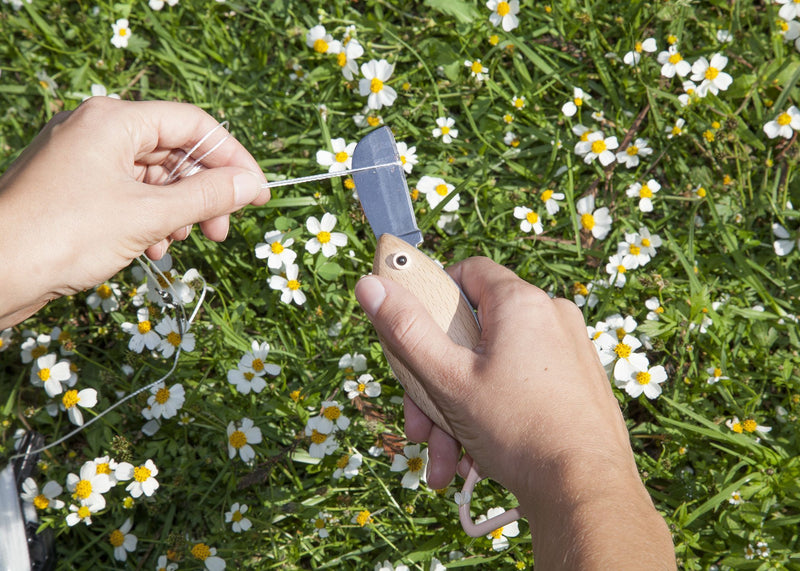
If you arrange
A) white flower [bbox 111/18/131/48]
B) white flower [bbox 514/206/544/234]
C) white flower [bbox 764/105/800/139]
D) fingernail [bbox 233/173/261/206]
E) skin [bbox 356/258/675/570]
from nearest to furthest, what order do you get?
skin [bbox 356/258/675/570] < fingernail [bbox 233/173/261/206] < white flower [bbox 514/206/544/234] < white flower [bbox 764/105/800/139] < white flower [bbox 111/18/131/48]

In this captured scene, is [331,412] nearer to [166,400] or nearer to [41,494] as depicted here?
[166,400]

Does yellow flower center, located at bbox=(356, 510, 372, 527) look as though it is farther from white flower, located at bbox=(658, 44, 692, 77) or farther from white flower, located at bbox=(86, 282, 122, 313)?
white flower, located at bbox=(658, 44, 692, 77)

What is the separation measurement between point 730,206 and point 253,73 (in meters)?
2.22

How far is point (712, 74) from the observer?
9.09 ft

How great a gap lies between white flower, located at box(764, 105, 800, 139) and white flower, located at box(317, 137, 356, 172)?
5.90 feet

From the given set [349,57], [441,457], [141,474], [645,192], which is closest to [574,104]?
[645,192]

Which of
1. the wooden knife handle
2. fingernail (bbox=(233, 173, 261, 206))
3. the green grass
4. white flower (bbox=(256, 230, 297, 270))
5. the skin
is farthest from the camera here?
white flower (bbox=(256, 230, 297, 270))

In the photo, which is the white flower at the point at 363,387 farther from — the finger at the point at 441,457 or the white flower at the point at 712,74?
the white flower at the point at 712,74

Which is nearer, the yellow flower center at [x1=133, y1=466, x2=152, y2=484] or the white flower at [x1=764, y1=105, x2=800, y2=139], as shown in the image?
the yellow flower center at [x1=133, y1=466, x2=152, y2=484]

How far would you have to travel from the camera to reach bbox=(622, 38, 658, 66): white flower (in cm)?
279

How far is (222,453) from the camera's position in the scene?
8.46 feet

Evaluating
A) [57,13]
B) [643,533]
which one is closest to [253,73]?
[57,13]

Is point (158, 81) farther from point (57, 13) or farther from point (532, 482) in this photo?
point (532, 482)

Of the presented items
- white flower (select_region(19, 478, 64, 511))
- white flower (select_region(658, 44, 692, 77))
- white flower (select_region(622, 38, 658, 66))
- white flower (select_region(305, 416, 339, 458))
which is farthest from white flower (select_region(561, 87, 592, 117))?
white flower (select_region(19, 478, 64, 511))
